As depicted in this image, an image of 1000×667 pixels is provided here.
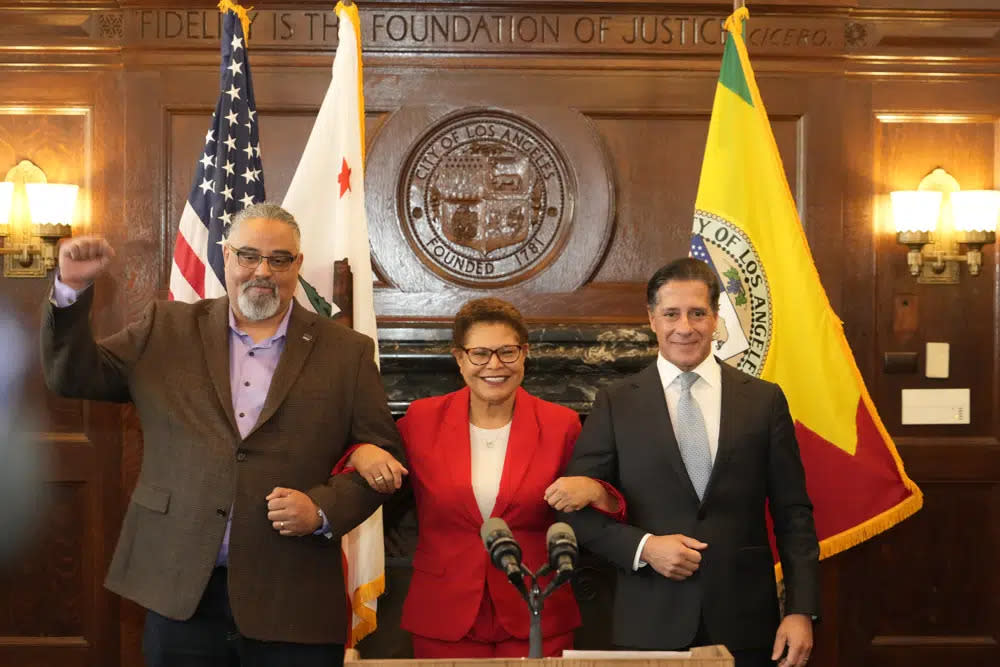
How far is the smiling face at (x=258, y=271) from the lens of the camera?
2.35m

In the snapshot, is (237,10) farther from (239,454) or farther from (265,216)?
(239,454)

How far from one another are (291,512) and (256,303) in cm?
48

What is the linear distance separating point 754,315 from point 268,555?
1.99 metres

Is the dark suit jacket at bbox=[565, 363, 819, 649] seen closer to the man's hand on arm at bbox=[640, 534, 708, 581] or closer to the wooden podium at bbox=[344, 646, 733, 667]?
the man's hand on arm at bbox=[640, 534, 708, 581]

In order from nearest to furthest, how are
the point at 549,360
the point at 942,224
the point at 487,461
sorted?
the point at 487,461, the point at 549,360, the point at 942,224

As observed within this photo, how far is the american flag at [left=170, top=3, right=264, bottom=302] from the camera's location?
11.4 ft

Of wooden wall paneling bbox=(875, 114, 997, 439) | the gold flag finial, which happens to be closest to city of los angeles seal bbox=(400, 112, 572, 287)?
the gold flag finial

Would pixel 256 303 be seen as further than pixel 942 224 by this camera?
No

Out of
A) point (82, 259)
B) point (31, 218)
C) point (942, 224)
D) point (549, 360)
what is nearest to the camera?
point (82, 259)

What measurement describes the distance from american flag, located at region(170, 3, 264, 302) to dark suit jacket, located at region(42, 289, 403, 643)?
106 centimetres

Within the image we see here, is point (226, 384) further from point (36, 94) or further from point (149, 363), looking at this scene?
point (36, 94)

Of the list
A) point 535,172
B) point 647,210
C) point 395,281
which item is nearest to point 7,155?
point 395,281

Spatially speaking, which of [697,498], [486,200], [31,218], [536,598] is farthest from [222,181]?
[536,598]

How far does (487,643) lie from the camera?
2521 millimetres
